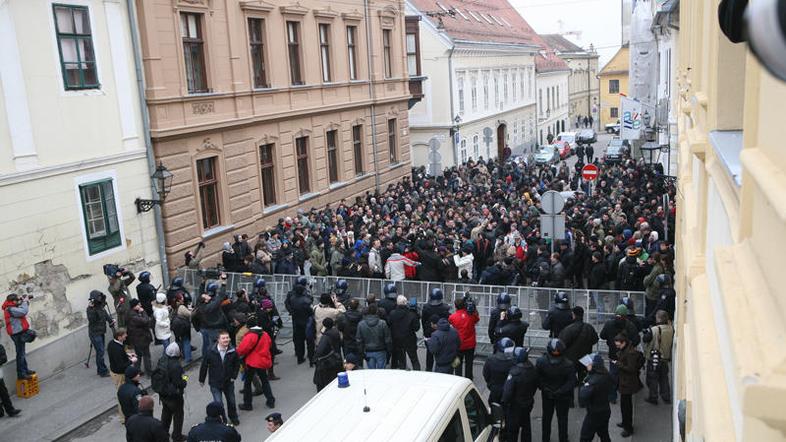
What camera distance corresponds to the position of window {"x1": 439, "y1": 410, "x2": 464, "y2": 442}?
6.50 meters

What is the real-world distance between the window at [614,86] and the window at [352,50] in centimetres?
6156

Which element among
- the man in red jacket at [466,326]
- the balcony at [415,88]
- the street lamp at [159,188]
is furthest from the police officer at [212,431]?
the balcony at [415,88]

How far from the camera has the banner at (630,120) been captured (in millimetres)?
27438

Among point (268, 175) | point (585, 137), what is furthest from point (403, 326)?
point (585, 137)

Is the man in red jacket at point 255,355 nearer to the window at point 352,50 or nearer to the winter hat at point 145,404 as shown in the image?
the winter hat at point 145,404

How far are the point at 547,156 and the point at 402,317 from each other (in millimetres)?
34034

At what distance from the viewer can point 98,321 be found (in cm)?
1259

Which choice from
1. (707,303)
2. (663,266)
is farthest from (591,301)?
(707,303)

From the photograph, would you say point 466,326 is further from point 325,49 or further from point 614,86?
point 614,86

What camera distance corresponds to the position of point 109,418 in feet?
37.1

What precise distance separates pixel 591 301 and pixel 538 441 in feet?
12.8

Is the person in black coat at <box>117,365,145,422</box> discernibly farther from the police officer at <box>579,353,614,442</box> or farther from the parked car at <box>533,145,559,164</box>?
the parked car at <box>533,145,559,164</box>

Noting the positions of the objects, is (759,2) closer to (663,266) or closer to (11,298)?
(663,266)

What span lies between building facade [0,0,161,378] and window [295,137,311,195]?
8.01 m
